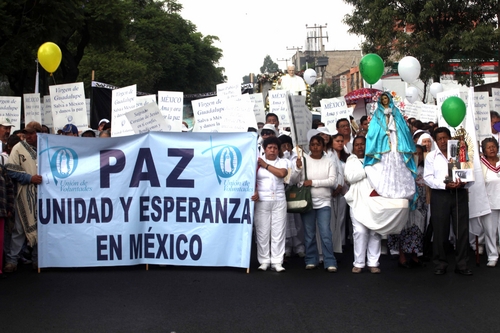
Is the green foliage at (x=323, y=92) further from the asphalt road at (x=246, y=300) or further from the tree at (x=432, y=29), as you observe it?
the asphalt road at (x=246, y=300)

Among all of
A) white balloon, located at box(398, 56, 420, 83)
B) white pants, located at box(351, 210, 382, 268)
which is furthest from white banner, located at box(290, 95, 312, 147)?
white balloon, located at box(398, 56, 420, 83)

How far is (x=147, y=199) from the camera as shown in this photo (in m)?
8.65

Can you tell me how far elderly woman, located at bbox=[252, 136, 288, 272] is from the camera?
8625 millimetres

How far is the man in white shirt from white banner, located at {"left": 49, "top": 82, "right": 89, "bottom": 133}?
7163mm

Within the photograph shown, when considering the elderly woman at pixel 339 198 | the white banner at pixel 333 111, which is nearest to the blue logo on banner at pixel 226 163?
the elderly woman at pixel 339 198

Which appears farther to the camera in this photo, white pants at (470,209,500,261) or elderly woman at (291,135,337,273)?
white pants at (470,209,500,261)

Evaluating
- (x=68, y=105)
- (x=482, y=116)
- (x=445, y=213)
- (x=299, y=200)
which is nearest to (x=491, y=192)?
(x=445, y=213)

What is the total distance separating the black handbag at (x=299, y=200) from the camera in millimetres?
8664

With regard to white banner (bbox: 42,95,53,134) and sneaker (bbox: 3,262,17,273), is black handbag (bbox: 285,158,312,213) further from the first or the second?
white banner (bbox: 42,95,53,134)

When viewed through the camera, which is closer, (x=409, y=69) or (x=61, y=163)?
(x=61, y=163)

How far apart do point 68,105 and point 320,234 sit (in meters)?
6.57

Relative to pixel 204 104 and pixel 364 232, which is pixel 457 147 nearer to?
pixel 364 232

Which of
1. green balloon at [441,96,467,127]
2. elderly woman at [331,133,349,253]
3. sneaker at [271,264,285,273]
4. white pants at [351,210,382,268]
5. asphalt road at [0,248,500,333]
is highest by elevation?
green balloon at [441,96,467,127]

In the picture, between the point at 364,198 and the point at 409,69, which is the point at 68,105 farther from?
the point at 409,69
